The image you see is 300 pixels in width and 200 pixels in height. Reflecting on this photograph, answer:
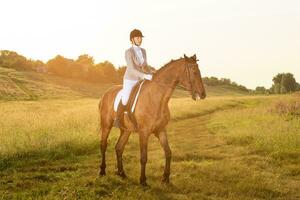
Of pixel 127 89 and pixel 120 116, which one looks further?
pixel 120 116

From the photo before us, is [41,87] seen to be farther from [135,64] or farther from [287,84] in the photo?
[287,84]

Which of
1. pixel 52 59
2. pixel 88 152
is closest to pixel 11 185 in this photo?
pixel 88 152

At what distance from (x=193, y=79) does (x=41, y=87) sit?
5819 cm

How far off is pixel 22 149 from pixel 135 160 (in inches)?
150

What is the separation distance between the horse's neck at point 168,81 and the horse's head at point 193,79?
0.86 feet

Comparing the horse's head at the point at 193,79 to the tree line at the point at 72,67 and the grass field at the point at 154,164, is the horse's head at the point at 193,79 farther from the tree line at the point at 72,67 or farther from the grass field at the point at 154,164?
the tree line at the point at 72,67

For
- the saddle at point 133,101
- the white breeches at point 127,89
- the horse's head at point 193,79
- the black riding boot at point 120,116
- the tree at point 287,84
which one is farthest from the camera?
the tree at point 287,84

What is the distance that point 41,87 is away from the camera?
212ft

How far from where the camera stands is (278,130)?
1670cm

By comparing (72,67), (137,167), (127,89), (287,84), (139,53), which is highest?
(72,67)

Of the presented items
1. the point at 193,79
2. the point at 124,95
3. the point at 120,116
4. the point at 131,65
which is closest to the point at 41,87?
the point at 120,116

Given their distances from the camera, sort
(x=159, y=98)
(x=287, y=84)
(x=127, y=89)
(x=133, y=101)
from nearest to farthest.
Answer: (x=159, y=98) → (x=133, y=101) → (x=127, y=89) → (x=287, y=84)

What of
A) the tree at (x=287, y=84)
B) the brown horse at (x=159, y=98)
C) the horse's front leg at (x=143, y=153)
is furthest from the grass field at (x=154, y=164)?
the tree at (x=287, y=84)

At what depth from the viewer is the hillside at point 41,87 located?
5516 centimetres
